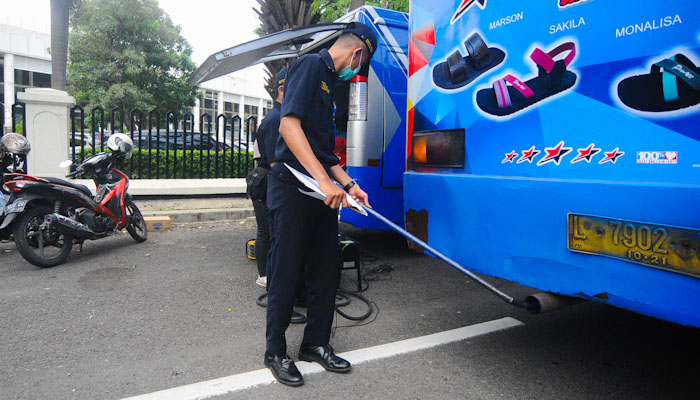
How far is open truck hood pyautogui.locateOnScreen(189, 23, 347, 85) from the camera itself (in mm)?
4770

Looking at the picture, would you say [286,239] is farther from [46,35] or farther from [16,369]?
[46,35]

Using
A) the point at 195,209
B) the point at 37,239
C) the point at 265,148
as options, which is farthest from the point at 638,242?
the point at 195,209

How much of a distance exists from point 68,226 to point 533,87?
4.41 m

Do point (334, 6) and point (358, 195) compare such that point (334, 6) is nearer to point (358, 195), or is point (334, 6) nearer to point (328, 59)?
point (328, 59)

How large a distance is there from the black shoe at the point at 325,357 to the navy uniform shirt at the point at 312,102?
1043mm

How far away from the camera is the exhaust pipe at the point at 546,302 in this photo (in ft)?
7.29

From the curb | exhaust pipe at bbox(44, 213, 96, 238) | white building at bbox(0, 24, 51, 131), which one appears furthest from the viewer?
white building at bbox(0, 24, 51, 131)

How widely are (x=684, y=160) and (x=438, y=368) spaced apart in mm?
1621

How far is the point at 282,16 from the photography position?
923cm

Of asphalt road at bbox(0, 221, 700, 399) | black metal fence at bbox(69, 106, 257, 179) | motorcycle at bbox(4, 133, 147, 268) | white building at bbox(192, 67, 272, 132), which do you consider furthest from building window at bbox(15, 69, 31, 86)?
asphalt road at bbox(0, 221, 700, 399)

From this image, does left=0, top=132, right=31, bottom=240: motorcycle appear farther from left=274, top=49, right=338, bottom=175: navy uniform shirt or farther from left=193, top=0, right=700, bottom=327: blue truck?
left=193, top=0, right=700, bottom=327: blue truck

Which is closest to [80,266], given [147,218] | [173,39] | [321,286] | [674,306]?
[147,218]

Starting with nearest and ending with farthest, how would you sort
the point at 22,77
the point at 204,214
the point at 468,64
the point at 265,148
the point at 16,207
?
1. the point at 468,64
2. the point at 265,148
3. the point at 16,207
4. the point at 204,214
5. the point at 22,77

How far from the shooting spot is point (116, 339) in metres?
3.02
